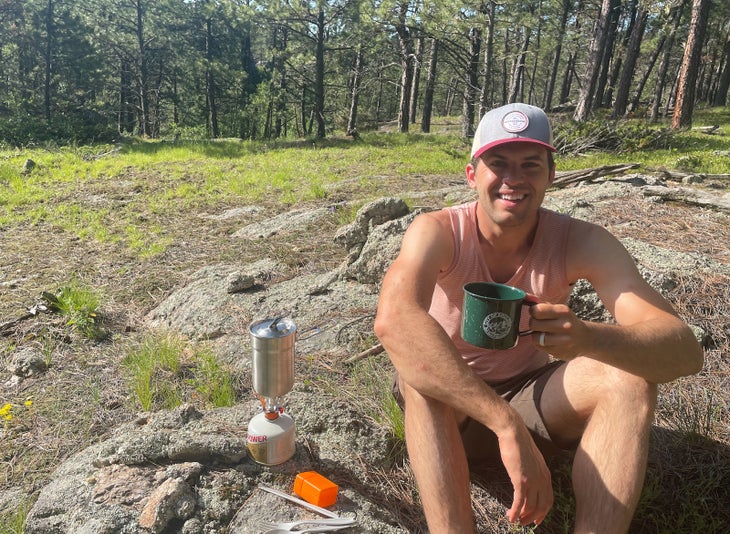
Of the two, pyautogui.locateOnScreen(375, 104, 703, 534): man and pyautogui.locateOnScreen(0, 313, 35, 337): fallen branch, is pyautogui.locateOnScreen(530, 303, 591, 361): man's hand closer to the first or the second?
pyautogui.locateOnScreen(375, 104, 703, 534): man

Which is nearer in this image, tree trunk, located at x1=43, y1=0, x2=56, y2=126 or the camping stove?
the camping stove

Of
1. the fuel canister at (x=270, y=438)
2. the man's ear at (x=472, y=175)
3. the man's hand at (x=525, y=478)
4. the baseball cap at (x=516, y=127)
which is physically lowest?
the fuel canister at (x=270, y=438)

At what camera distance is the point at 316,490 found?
191cm

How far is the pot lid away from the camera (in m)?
2.00

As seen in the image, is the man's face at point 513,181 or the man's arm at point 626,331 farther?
the man's face at point 513,181

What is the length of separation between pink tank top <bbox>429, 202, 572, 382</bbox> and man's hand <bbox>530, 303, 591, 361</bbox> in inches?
17.8

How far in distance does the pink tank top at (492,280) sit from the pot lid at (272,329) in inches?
26.4

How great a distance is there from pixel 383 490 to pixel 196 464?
0.80 meters

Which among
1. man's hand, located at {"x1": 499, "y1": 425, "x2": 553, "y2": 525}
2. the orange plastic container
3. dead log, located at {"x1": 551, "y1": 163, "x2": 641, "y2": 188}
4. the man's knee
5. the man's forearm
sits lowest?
the orange plastic container

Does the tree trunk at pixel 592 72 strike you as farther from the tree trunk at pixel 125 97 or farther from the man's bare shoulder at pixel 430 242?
the tree trunk at pixel 125 97

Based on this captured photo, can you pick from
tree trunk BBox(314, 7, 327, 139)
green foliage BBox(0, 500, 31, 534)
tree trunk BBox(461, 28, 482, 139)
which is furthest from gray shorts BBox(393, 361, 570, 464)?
→ tree trunk BBox(314, 7, 327, 139)

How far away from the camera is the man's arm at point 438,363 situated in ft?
5.38

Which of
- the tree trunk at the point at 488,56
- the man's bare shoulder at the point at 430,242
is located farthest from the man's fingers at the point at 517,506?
the tree trunk at the point at 488,56

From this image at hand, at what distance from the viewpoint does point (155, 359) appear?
3.29 meters
